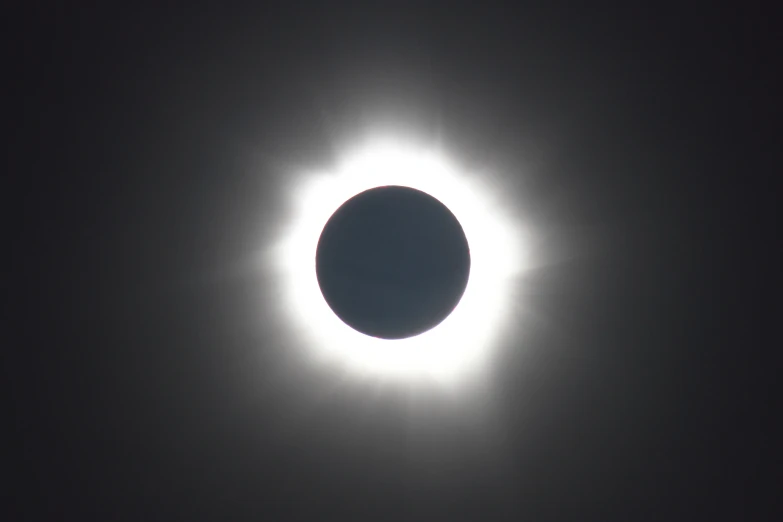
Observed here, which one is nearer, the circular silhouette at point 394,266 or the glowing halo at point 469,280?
the circular silhouette at point 394,266

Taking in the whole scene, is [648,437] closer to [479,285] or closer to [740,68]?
[479,285]

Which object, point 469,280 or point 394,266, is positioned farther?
point 469,280

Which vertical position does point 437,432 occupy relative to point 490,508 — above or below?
above

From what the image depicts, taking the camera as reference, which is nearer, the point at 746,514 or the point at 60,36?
the point at 60,36

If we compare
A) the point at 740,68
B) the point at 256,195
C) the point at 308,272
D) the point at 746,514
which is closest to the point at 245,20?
the point at 256,195

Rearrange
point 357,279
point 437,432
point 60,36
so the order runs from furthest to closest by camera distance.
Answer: point 437,432 → point 60,36 → point 357,279
